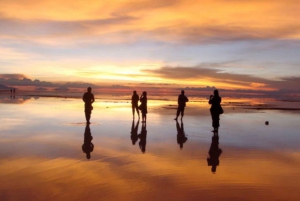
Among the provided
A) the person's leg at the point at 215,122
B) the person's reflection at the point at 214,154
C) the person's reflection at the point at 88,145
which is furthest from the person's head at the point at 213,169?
the person's leg at the point at 215,122

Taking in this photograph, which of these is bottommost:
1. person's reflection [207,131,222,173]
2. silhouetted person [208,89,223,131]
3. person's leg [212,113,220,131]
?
person's reflection [207,131,222,173]

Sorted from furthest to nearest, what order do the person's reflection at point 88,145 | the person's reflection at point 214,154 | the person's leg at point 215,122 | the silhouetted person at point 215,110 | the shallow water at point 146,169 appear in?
the silhouetted person at point 215,110
the person's leg at point 215,122
the person's reflection at point 88,145
the person's reflection at point 214,154
the shallow water at point 146,169

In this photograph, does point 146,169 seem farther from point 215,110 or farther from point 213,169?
point 215,110

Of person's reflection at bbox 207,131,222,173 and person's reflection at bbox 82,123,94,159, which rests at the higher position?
person's reflection at bbox 207,131,222,173

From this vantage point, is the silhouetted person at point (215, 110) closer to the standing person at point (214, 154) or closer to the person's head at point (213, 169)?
the standing person at point (214, 154)

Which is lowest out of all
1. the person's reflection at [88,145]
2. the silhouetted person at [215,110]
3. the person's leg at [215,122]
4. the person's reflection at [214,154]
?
the person's reflection at [88,145]

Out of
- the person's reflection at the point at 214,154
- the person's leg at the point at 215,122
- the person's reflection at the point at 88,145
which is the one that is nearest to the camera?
the person's reflection at the point at 214,154

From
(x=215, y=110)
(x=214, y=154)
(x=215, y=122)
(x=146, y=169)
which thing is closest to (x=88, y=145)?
(x=146, y=169)

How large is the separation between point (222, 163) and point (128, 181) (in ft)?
11.1

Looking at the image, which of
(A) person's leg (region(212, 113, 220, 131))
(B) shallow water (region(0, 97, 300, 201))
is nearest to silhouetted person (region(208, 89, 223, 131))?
(A) person's leg (region(212, 113, 220, 131))

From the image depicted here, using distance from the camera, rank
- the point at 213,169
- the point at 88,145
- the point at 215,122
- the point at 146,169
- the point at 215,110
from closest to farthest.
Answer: the point at 146,169
the point at 213,169
the point at 88,145
the point at 215,122
the point at 215,110

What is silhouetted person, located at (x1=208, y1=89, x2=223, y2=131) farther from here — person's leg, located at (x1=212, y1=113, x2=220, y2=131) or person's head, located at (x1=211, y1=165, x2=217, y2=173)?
person's head, located at (x1=211, y1=165, x2=217, y2=173)

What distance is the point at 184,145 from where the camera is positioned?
41.1 feet

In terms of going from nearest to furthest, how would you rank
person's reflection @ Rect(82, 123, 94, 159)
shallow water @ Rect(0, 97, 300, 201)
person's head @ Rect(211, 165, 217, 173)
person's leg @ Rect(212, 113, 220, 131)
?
shallow water @ Rect(0, 97, 300, 201)
person's head @ Rect(211, 165, 217, 173)
person's reflection @ Rect(82, 123, 94, 159)
person's leg @ Rect(212, 113, 220, 131)
